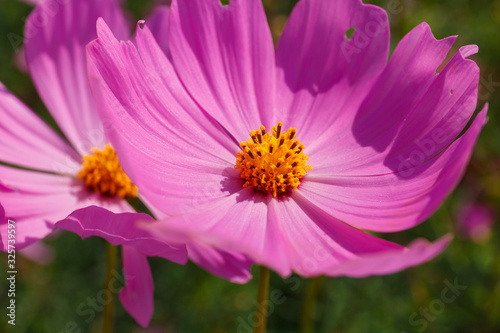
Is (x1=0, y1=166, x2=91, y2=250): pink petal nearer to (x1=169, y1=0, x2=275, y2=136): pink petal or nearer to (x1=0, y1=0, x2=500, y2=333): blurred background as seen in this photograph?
(x1=169, y1=0, x2=275, y2=136): pink petal

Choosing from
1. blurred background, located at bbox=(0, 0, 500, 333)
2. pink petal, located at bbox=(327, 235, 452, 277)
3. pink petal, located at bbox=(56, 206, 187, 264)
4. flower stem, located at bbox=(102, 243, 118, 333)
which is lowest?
blurred background, located at bbox=(0, 0, 500, 333)

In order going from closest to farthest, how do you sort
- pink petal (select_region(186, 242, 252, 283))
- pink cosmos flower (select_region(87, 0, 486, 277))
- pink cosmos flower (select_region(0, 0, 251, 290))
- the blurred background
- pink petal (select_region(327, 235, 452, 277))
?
pink petal (select_region(327, 235, 452, 277)), pink petal (select_region(186, 242, 252, 283)), pink cosmos flower (select_region(87, 0, 486, 277)), pink cosmos flower (select_region(0, 0, 251, 290)), the blurred background

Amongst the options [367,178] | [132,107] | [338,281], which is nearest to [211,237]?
[132,107]

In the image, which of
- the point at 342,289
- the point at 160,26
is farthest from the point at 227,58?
the point at 342,289

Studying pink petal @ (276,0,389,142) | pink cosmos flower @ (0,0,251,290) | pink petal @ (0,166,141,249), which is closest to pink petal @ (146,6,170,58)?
pink cosmos flower @ (0,0,251,290)

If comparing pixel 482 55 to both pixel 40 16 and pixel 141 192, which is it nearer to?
pixel 40 16

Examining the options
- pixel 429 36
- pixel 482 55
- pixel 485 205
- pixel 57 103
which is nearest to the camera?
pixel 429 36

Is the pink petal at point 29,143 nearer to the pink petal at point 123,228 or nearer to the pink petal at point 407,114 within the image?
the pink petal at point 123,228
